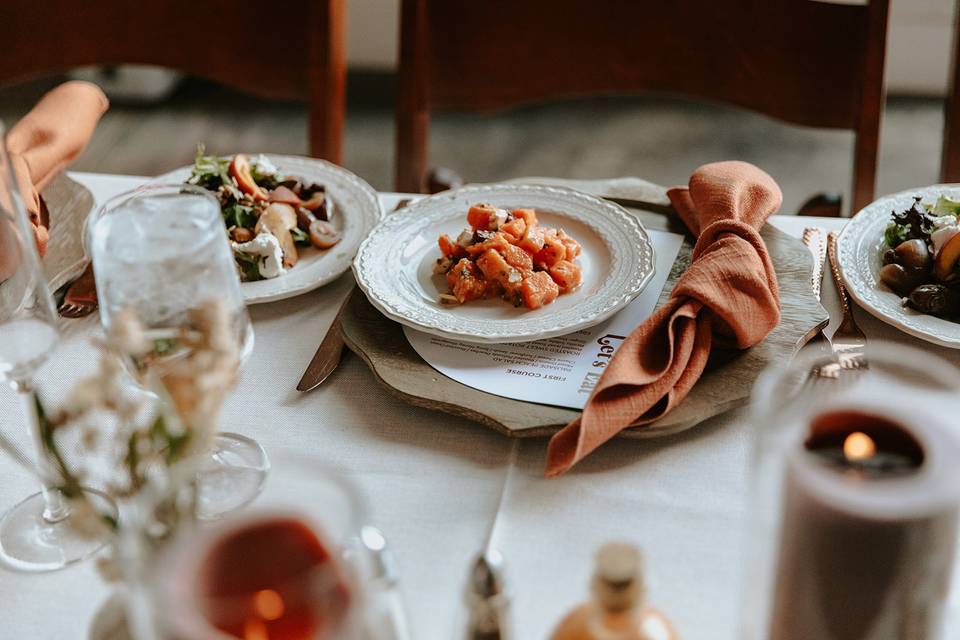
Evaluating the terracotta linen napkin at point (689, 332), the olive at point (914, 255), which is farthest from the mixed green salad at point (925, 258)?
the terracotta linen napkin at point (689, 332)

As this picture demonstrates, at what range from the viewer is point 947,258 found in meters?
1.02

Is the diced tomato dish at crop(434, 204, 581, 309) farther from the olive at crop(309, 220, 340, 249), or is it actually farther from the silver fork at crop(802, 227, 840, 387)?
the silver fork at crop(802, 227, 840, 387)

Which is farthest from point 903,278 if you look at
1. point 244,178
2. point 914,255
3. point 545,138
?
point 545,138

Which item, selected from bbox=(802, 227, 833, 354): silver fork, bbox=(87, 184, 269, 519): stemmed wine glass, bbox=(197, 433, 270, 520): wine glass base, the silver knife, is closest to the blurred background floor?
bbox=(802, 227, 833, 354): silver fork

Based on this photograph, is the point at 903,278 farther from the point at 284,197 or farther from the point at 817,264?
the point at 284,197

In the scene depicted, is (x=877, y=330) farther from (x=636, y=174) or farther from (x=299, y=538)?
(x=636, y=174)

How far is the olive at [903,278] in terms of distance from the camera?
1044 millimetres

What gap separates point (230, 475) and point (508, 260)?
1.20 ft

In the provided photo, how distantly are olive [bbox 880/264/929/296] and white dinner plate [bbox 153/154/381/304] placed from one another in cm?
58

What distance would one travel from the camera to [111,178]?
1.39 meters

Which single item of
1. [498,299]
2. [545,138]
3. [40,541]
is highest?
[498,299]

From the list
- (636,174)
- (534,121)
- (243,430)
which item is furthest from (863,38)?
(534,121)

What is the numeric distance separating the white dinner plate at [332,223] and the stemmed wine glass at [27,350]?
298 mm

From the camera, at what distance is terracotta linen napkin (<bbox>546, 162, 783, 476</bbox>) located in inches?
34.4
